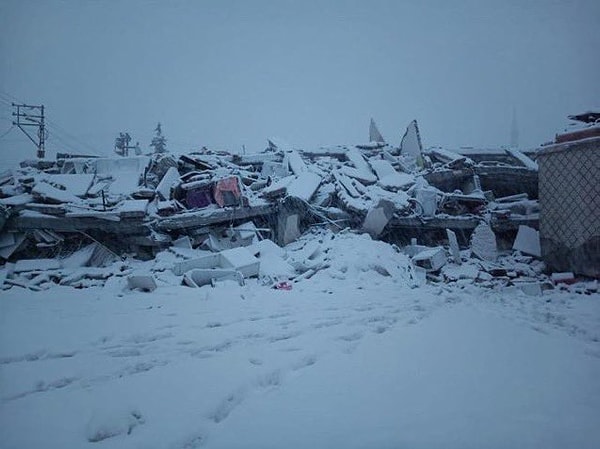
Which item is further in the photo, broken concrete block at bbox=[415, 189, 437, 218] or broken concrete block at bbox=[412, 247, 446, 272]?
broken concrete block at bbox=[415, 189, 437, 218]

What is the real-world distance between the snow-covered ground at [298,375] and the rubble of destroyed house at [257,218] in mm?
1398

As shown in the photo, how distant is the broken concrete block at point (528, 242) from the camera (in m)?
5.68

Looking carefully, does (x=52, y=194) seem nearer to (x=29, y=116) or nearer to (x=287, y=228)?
(x=29, y=116)

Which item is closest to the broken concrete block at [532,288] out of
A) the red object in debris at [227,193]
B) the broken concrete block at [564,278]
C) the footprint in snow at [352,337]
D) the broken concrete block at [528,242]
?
the broken concrete block at [564,278]

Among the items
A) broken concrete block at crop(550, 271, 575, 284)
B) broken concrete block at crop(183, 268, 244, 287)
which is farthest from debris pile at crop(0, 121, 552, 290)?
broken concrete block at crop(550, 271, 575, 284)

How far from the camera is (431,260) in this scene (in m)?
5.43

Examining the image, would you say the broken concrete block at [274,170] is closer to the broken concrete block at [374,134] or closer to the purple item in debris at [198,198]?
the purple item in debris at [198,198]

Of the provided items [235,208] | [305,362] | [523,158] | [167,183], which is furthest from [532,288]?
[167,183]

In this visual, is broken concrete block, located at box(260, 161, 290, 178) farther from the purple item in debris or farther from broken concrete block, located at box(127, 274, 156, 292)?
broken concrete block, located at box(127, 274, 156, 292)

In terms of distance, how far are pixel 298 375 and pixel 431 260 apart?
4.17 meters

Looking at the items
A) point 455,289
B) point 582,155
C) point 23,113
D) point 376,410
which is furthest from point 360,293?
point 23,113

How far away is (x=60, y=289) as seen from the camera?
418cm

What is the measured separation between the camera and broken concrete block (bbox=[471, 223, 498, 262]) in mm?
6043

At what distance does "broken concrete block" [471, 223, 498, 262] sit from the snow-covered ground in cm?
267
